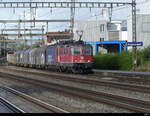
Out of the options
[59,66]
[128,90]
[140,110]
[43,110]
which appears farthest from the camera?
[59,66]

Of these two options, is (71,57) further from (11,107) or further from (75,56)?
(11,107)

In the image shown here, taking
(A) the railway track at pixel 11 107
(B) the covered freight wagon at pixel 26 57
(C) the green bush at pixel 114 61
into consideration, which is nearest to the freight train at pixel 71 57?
(C) the green bush at pixel 114 61

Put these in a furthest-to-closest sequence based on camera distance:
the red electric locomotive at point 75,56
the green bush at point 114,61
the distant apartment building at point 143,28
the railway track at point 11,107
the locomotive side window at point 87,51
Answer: the distant apartment building at point 143,28 → the green bush at point 114,61 → the locomotive side window at point 87,51 → the red electric locomotive at point 75,56 → the railway track at point 11,107

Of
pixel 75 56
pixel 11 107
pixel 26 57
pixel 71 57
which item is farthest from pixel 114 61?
pixel 11 107

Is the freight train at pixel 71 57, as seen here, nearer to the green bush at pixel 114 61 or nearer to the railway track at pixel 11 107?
the green bush at pixel 114 61

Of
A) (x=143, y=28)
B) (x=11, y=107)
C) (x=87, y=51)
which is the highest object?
(x=143, y=28)

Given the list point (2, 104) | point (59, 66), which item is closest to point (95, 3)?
point (59, 66)

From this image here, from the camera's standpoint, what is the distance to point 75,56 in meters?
28.2

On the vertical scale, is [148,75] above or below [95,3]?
below

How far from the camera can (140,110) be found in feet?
31.6

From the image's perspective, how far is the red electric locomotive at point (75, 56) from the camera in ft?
92.6

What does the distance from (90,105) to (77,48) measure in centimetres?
1755

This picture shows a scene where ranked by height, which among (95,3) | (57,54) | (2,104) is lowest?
(2,104)

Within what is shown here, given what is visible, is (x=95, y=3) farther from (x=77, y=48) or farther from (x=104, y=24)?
(x=104, y=24)
